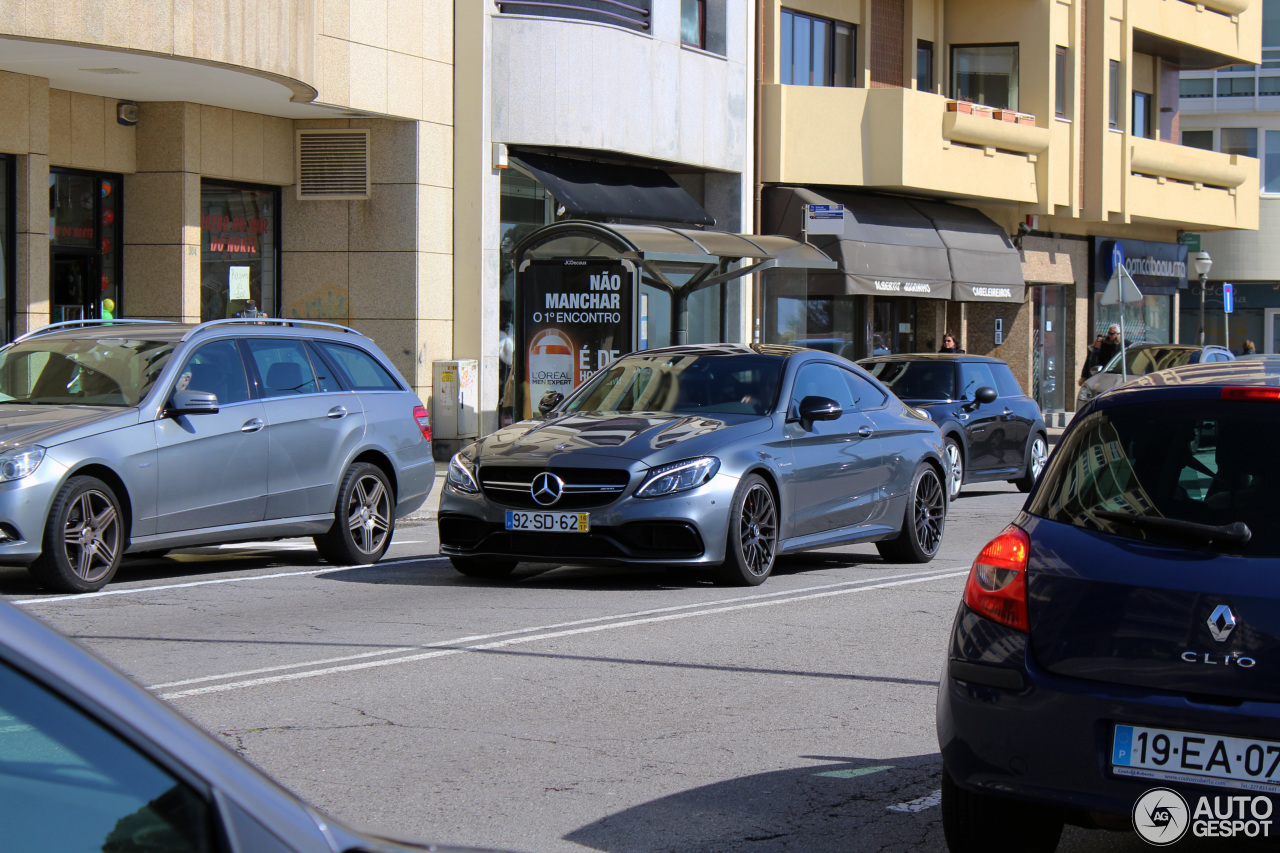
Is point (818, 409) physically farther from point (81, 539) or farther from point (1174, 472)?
point (1174, 472)

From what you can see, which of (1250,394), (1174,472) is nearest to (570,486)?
(1174,472)

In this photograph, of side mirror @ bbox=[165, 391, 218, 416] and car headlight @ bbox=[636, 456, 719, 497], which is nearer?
car headlight @ bbox=[636, 456, 719, 497]

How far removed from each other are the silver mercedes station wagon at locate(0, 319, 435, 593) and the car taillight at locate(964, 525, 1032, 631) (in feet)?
21.1

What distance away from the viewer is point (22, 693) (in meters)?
1.78

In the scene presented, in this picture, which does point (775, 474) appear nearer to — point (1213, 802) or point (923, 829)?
point (923, 829)

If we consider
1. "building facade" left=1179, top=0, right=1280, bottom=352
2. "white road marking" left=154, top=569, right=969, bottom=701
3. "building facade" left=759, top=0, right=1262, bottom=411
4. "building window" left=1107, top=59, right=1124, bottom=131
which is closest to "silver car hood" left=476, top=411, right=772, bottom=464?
"white road marking" left=154, top=569, right=969, bottom=701

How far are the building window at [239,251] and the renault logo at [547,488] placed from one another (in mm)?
11552

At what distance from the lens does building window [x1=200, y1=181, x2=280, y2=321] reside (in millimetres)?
20641

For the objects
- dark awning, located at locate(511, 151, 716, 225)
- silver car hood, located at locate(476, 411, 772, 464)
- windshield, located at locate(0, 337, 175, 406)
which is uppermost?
dark awning, located at locate(511, 151, 716, 225)

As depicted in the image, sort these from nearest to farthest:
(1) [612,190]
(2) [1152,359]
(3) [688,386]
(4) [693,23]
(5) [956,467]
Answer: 1. (3) [688,386]
2. (5) [956,467]
3. (1) [612,190]
4. (4) [693,23]
5. (2) [1152,359]

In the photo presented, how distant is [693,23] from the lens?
2512 centimetres

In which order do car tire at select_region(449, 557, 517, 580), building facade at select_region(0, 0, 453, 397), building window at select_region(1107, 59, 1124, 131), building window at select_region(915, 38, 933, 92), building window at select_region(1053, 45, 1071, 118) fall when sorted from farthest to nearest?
1. building window at select_region(1107, 59, 1124, 131)
2. building window at select_region(1053, 45, 1071, 118)
3. building window at select_region(915, 38, 933, 92)
4. building facade at select_region(0, 0, 453, 397)
5. car tire at select_region(449, 557, 517, 580)

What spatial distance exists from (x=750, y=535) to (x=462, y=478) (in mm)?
1893

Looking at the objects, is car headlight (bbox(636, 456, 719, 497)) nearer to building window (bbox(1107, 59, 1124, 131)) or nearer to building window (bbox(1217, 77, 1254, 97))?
building window (bbox(1107, 59, 1124, 131))
